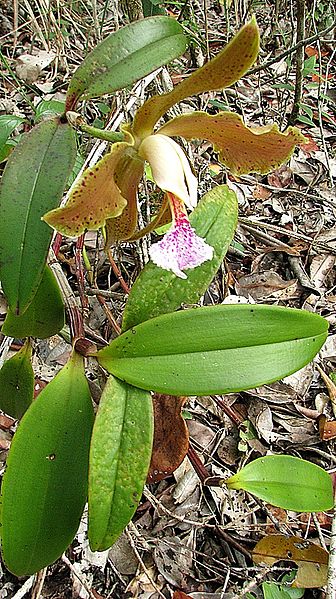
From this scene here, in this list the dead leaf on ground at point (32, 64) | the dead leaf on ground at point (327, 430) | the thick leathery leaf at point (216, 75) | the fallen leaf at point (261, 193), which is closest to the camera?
the thick leathery leaf at point (216, 75)

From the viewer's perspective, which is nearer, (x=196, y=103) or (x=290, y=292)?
(x=290, y=292)

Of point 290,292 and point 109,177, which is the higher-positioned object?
point 109,177

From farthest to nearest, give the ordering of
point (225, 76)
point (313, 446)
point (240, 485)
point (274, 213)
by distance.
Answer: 1. point (274, 213)
2. point (313, 446)
3. point (240, 485)
4. point (225, 76)

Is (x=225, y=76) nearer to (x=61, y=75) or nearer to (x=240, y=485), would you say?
(x=240, y=485)

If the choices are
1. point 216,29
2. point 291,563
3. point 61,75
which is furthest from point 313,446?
point 216,29

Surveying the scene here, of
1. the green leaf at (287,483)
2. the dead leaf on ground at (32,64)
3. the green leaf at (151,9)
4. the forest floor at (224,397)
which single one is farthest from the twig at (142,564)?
the dead leaf on ground at (32,64)

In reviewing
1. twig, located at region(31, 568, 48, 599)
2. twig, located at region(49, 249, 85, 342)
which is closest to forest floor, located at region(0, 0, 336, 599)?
twig, located at region(31, 568, 48, 599)

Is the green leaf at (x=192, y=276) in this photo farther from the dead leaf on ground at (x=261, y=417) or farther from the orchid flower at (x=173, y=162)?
the dead leaf on ground at (x=261, y=417)

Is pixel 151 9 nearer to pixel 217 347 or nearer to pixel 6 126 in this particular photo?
pixel 6 126
